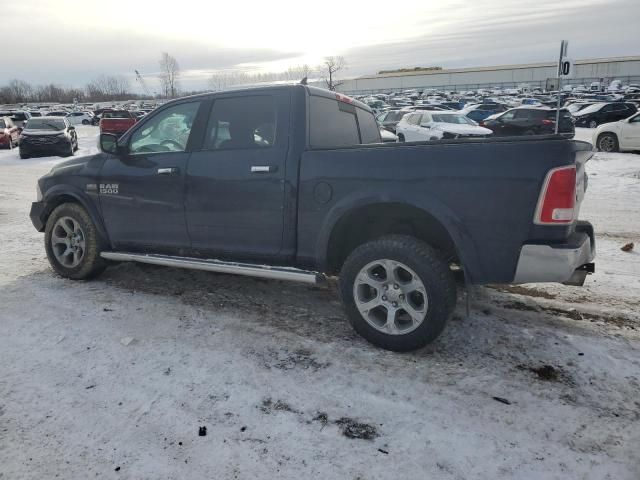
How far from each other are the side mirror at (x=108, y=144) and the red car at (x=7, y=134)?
69.3ft

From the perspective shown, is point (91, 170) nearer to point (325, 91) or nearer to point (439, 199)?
point (325, 91)

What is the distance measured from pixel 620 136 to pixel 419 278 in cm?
1565

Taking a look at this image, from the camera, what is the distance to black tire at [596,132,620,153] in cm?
1591

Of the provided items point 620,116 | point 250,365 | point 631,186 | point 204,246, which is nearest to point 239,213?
point 204,246

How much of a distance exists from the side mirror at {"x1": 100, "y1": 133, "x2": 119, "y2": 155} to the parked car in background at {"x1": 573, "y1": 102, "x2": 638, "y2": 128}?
2878 cm

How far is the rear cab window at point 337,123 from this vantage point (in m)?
4.02

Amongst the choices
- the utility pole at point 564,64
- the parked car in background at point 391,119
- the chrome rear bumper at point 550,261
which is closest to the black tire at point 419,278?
the chrome rear bumper at point 550,261

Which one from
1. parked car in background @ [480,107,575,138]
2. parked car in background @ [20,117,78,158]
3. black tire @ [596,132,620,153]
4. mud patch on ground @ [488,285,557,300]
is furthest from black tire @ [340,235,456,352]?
parked car in background @ [480,107,575,138]

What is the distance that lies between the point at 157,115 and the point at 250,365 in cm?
266

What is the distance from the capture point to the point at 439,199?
10.7ft

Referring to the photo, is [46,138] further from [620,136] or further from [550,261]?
[620,136]

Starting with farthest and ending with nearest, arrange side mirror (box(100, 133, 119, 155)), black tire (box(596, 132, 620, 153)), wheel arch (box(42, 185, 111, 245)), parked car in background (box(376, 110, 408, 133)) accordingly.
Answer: parked car in background (box(376, 110, 408, 133)) < black tire (box(596, 132, 620, 153)) < wheel arch (box(42, 185, 111, 245)) < side mirror (box(100, 133, 119, 155))

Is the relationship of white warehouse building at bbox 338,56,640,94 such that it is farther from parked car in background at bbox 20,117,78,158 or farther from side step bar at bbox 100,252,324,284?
side step bar at bbox 100,252,324,284

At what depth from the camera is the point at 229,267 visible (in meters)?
4.11
